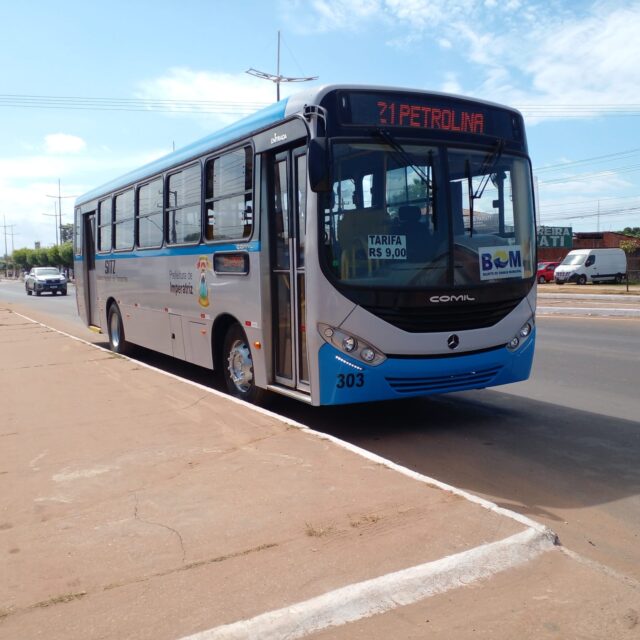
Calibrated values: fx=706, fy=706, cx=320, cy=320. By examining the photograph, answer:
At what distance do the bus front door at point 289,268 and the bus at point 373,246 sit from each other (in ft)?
0.06

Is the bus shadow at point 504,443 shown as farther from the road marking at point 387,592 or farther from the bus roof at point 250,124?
the bus roof at point 250,124

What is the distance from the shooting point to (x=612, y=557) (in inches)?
166

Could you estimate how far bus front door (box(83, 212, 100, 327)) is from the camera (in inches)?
583

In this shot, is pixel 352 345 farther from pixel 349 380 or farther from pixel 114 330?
pixel 114 330

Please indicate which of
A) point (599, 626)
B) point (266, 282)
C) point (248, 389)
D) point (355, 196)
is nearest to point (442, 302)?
point (355, 196)

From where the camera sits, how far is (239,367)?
8305 mm

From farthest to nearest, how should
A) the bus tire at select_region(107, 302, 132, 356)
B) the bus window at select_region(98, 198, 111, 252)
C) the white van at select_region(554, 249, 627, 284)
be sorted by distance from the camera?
1. the white van at select_region(554, 249, 627, 284)
2. the bus window at select_region(98, 198, 111, 252)
3. the bus tire at select_region(107, 302, 132, 356)

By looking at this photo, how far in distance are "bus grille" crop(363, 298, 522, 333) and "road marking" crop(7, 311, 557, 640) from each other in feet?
8.49

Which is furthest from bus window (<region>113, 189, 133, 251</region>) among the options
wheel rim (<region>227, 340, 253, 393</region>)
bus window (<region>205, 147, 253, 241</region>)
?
wheel rim (<region>227, 340, 253, 393</region>)

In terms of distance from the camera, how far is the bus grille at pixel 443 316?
6.57 meters

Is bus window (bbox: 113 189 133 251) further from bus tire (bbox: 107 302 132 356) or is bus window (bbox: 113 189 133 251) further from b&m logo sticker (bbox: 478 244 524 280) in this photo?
b&m logo sticker (bbox: 478 244 524 280)

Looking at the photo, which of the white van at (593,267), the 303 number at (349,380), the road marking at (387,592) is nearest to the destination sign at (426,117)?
the 303 number at (349,380)

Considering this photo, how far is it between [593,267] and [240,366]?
41013 mm

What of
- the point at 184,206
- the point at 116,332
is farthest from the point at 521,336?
the point at 116,332
